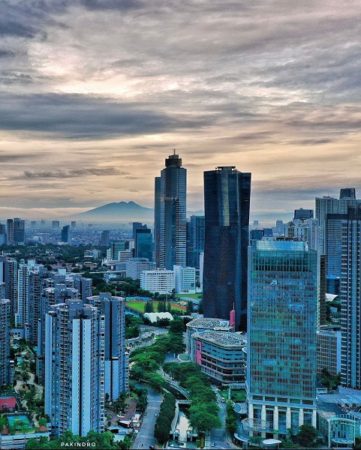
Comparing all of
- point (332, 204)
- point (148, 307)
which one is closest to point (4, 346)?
point (148, 307)

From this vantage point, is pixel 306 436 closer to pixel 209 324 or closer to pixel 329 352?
pixel 329 352

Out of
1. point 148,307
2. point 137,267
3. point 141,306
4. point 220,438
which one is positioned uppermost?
point 137,267

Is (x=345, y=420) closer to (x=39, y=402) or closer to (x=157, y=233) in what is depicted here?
(x=39, y=402)

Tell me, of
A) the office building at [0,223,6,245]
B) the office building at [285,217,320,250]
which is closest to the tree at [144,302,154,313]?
the office building at [285,217,320,250]

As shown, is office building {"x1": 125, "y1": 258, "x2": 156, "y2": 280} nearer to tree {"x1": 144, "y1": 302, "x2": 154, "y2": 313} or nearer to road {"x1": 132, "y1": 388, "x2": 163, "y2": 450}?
tree {"x1": 144, "y1": 302, "x2": 154, "y2": 313}

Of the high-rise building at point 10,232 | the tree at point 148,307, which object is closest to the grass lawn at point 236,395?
the tree at point 148,307
